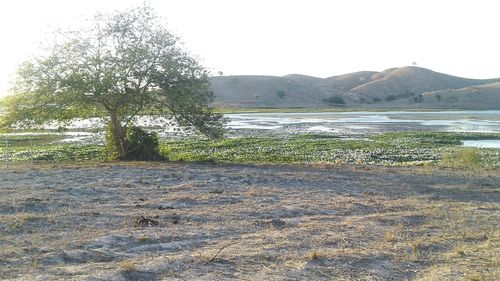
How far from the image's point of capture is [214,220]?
12703 millimetres

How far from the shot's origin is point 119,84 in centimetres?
2645

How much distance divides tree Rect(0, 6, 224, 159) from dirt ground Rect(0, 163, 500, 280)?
623 centimetres

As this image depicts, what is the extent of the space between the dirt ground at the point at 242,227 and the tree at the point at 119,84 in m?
6.23

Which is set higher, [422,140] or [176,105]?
[176,105]

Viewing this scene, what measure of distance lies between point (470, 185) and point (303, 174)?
6621mm

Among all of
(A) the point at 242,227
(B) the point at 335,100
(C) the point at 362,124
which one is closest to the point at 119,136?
(A) the point at 242,227

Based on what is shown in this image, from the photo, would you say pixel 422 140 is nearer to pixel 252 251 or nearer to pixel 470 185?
pixel 470 185

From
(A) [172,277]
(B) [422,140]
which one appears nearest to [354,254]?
(A) [172,277]

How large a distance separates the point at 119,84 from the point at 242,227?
16562 millimetres

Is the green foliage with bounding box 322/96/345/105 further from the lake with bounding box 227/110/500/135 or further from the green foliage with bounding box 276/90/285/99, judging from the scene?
the lake with bounding box 227/110/500/135

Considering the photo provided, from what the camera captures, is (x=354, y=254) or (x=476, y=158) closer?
(x=354, y=254)

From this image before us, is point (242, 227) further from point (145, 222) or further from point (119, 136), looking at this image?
point (119, 136)

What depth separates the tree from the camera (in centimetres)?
2564

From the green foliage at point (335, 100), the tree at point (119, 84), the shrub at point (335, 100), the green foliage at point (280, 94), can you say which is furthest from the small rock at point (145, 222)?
the shrub at point (335, 100)
